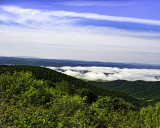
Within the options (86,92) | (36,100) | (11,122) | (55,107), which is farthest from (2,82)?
(86,92)

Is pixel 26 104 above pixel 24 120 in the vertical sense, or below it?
below

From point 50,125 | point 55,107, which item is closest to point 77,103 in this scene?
point 55,107

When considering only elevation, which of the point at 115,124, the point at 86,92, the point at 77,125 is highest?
the point at 77,125

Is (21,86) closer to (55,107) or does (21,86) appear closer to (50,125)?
(55,107)

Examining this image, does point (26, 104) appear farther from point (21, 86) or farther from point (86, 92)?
point (86, 92)

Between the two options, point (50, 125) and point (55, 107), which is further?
point (55, 107)

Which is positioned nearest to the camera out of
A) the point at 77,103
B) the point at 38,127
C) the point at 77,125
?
the point at 38,127

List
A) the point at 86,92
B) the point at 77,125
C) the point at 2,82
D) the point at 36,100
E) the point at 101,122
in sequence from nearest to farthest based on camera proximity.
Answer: the point at 77,125 < the point at 101,122 < the point at 36,100 < the point at 2,82 < the point at 86,92

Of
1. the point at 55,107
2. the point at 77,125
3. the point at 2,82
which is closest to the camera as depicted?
the point at 77,125

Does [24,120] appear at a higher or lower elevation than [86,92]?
higher
